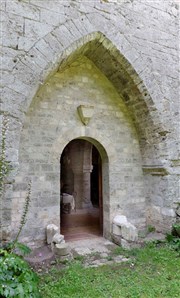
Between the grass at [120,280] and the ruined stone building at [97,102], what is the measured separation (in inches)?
38.2

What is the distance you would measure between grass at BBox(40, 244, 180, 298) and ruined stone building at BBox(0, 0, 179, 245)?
970mm

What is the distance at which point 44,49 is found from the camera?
3.76 m

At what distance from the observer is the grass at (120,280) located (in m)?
2.80

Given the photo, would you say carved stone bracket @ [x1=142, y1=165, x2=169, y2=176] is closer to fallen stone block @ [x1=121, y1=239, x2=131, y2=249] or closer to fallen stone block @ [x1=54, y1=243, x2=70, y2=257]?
fallen stone block @ [x1=121, y1=239, x2=131, y2=249]

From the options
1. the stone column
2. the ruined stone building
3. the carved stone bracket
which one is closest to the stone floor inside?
the ruined stone building

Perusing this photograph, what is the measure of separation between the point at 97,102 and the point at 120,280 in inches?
134

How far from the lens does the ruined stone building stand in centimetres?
364

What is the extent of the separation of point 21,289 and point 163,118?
409 cm

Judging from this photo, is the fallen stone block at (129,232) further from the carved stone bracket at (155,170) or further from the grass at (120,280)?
the carved stone bracket at (155,170)

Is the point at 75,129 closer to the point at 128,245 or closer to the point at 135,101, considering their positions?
the point at 135,101

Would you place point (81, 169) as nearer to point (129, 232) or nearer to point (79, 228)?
point (79, 228)

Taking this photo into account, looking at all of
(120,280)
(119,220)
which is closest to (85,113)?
(119,220)

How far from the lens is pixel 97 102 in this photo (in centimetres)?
507

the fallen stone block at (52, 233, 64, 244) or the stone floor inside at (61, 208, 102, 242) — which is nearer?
the fallen stone block at (52, 233, 64, 244)
